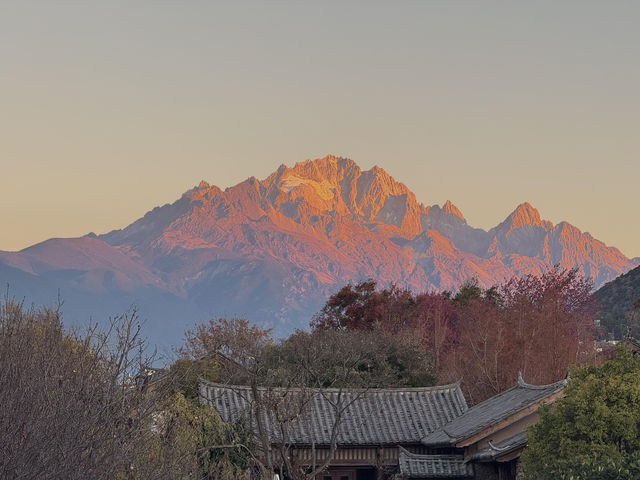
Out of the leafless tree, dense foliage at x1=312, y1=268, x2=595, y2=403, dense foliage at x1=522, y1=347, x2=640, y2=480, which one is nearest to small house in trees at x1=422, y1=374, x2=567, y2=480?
dense foliage at x1=522, y1=347, x2=640, y2=480

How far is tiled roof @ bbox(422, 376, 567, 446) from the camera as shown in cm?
2677

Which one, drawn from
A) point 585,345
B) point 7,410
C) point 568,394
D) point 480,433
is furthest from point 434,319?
point 7,410

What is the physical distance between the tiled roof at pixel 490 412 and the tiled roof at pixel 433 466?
20.6 inches

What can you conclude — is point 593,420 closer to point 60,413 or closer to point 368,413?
point 60,413

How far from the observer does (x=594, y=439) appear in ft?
61.8

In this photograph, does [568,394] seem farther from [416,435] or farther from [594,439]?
[416,435]

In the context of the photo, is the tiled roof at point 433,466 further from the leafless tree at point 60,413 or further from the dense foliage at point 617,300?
the dense foliage at point 617,300

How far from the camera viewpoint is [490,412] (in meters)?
28.9

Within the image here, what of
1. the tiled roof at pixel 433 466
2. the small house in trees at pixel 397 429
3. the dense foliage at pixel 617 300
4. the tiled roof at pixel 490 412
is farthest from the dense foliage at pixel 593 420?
the dense foliage at pixel 617 300

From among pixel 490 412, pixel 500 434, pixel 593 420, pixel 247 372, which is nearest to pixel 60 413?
pixel 593 420

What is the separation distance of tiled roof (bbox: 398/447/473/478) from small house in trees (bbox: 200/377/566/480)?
3 centimetres

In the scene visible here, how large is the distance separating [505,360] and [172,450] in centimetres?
3451

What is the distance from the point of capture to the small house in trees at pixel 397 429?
88.7 feet

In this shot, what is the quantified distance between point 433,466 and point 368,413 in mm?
3902
